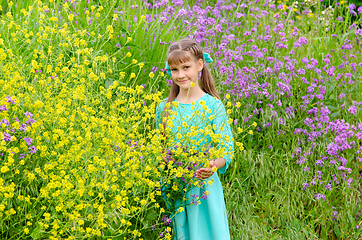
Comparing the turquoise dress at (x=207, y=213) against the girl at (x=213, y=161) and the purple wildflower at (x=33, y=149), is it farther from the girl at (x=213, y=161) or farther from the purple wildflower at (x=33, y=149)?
the purple wildflower at (x=33, y=149)

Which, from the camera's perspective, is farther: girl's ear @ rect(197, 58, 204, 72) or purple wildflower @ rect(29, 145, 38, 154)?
girl's ear @ rect(197, 58, 204, 72)

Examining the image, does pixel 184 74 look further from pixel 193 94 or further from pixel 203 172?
pixel 203 172

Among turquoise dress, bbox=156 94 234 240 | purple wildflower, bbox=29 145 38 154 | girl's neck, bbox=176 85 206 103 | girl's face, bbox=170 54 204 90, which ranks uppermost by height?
girl's face, bbox=170 54 204 90

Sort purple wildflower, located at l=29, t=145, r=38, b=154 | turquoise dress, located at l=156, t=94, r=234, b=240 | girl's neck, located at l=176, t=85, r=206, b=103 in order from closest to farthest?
purple wildflower, located at l=29, t=145, r=38, b=154, turquoise dress, located at l=156, t=94, r=234, b=240, girl's neck, located at l=176, t=85, r=206, b=103

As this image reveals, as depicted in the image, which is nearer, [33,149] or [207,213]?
[33,149]

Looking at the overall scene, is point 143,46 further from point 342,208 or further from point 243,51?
point 342,208

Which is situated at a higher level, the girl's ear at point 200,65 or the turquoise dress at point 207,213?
the girl's ear at point 200,65

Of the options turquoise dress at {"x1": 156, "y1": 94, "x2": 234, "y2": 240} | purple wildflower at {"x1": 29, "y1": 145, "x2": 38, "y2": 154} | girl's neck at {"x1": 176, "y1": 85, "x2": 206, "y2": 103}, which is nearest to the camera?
purple wildflower at {"x1": 29, "y1": 145, "x2": 38, "y2": 154}

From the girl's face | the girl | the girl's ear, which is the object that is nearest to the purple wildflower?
the girl

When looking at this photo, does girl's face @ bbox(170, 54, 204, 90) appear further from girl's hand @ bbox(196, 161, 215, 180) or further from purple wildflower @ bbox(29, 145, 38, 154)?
purple wildflower @ bbox(29, 145, 38, 154)

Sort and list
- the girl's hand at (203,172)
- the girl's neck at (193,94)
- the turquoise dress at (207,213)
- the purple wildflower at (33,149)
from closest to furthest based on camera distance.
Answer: the purple wildflower at (33,149)
the girl's hand at (203,172)
the turquoise dress at (207,213)
the girl's neck at (193,94)

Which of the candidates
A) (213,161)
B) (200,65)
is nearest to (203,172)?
(213,161)

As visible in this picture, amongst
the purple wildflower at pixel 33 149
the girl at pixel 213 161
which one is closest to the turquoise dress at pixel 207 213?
the girl at pixel 213 161

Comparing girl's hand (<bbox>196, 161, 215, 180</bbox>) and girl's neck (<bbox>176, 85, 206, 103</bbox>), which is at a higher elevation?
girl's neck (<bbox>176, 85, 206, 103</bbox>)
